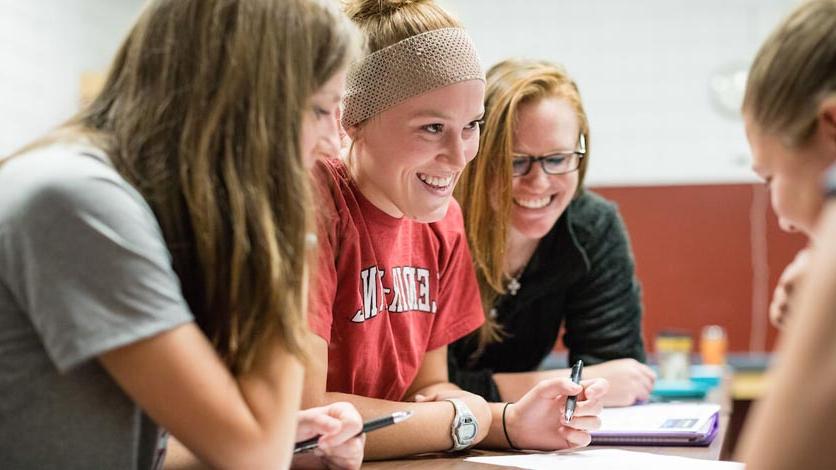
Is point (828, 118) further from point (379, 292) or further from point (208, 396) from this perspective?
point (379, 292)

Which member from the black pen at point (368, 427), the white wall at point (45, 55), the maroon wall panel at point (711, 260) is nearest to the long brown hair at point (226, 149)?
the black pen at point (368, 427)

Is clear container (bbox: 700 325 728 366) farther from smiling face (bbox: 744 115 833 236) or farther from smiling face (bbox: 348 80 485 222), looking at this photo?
smiling face (bbox: 744 115 833 236)

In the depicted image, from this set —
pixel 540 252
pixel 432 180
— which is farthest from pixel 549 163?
pixel 432 180

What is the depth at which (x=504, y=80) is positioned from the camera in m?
2.25

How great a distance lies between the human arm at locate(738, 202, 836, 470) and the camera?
775 millimetres

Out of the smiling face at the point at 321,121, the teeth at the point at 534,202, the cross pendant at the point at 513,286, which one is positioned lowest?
the cross pendant at the point at 513,286

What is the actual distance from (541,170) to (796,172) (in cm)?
115

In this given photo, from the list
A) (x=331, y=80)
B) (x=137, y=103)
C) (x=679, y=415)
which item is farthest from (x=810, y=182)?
(x=679, y=415)

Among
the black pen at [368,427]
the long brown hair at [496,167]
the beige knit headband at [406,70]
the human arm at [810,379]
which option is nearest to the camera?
the human arm at [810,379]

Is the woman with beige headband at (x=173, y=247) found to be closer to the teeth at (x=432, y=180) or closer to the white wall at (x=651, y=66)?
the teeth at (x=432, y=180)

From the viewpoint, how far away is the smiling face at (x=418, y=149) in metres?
1.79

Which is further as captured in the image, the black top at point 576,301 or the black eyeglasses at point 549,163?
the black top at point 576,301

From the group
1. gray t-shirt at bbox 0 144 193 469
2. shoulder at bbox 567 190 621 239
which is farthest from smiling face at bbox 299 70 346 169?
shoulder at bbox 567 190 621 239

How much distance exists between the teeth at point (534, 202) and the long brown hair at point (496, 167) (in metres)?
0.07
